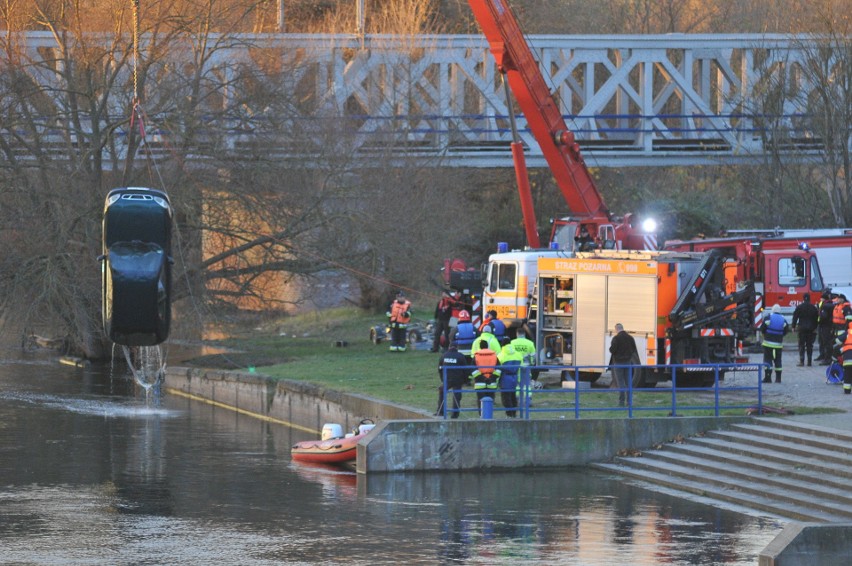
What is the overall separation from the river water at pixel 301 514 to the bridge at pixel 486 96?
17.3m

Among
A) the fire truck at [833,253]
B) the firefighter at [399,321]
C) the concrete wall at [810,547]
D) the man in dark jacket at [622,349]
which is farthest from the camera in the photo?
the fire truck at [833,253]

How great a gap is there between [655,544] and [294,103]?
27.5 m

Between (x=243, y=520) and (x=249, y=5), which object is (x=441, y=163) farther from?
(x=243, y=520)

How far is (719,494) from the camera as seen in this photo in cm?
2155

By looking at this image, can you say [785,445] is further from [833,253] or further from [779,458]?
[833,253]

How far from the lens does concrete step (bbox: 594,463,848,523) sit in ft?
64.7

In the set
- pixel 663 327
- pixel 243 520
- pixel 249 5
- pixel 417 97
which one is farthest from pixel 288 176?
pixel 243 520

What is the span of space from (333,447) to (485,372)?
296cm

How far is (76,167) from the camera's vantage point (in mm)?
42188

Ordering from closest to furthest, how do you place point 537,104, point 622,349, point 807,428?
point 807,428, point 622,349, point 537,104

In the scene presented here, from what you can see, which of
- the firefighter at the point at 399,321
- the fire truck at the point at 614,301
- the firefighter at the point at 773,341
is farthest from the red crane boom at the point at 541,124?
the firefighter at the point at 773,341

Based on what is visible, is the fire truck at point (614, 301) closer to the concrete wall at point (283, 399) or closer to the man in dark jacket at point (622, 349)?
the man in dark jacket at point (622, 349)

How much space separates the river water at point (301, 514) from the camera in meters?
17.5

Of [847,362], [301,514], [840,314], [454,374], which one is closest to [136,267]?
[301,514]
